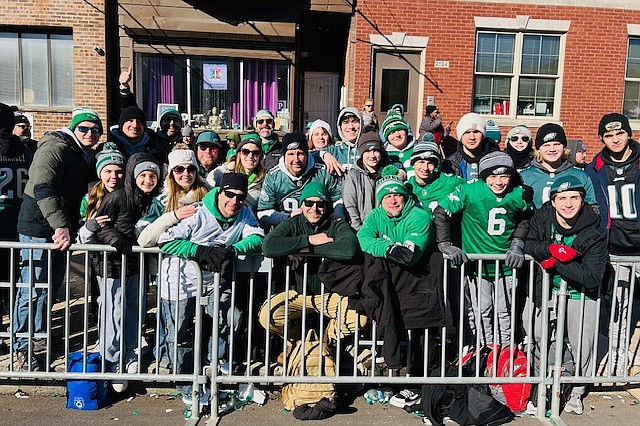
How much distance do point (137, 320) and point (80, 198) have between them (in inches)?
51.1

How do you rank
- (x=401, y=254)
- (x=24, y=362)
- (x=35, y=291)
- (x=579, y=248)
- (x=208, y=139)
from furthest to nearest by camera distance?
(x=208, y=139) → (x=35, y=291) → (x=24, y=362) → (x=579, y=248) → (x=401, y=254)

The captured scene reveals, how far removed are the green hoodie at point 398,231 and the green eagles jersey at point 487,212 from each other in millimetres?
464

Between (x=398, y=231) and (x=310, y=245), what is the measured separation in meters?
0.70

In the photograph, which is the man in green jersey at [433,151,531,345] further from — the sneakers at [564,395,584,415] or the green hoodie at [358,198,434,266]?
the sneakers at [564,395,584,415]

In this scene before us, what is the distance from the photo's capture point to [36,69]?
12.6 meters

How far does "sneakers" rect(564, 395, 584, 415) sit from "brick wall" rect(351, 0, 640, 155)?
362 inches

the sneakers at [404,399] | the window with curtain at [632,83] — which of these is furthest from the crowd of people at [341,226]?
the window with curtain at [632,83]

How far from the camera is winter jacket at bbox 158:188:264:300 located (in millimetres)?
4199

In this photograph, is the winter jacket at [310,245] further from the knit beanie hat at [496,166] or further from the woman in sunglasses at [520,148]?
the woman in sunglasses at [520,148]

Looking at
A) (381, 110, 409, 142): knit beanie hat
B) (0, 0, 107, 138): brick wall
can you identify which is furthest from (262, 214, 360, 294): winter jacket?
(0, 0, 107, 138): brick wall

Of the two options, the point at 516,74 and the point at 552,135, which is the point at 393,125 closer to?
the point at 552,135

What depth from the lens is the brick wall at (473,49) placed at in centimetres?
1245

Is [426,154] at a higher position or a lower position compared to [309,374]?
higher

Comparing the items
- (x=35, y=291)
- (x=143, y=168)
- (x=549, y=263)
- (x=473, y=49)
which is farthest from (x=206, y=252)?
(x=473, y=49)
